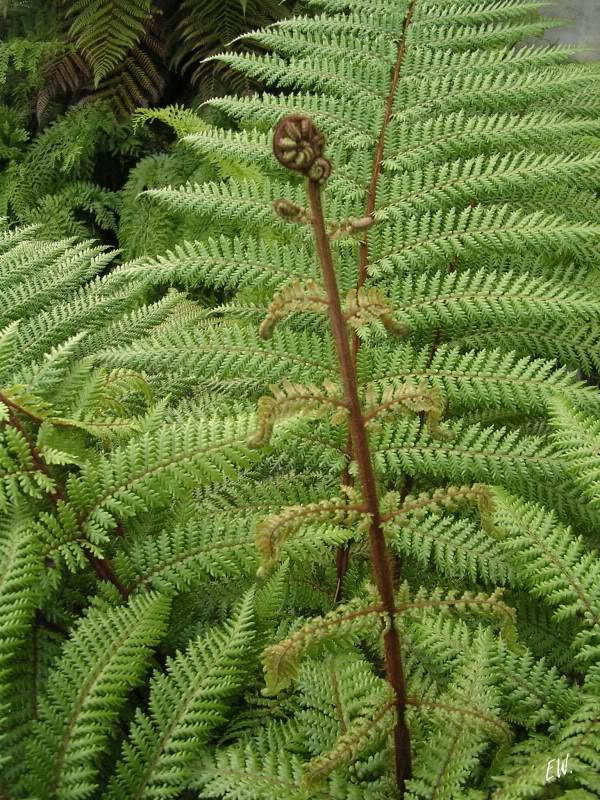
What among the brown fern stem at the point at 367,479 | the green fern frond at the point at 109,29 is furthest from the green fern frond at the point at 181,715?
the green fern frond at the point at 109,29

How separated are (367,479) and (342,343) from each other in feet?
0.46

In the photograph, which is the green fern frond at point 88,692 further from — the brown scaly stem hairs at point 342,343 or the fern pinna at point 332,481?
the brown scaly stem hairs at point 342,343

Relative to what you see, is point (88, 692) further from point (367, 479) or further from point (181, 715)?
point (367, 479)

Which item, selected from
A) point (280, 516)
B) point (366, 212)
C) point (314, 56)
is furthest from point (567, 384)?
point (314, 56)

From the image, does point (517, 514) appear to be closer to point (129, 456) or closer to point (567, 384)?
point (567, 384)

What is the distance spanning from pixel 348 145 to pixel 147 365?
601 millimetres

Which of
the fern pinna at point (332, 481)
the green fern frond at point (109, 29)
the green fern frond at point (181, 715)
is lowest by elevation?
the green fern frond at point (181, 715)

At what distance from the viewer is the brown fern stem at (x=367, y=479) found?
0.55 m

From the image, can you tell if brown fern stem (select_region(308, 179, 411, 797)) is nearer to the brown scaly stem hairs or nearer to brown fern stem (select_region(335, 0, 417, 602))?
the brown scaly stem hairs

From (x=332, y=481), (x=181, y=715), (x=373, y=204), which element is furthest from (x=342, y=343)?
(x=373, y=204)

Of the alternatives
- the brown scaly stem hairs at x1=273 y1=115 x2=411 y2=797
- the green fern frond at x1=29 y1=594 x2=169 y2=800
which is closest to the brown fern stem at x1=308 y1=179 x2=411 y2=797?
the brown scaly stem hairs at x1=273 y1=115 x2=411 y2=797

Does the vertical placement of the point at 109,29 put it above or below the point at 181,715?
above

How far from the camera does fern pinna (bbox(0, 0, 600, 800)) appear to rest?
0.74m

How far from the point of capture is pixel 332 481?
1242mm
